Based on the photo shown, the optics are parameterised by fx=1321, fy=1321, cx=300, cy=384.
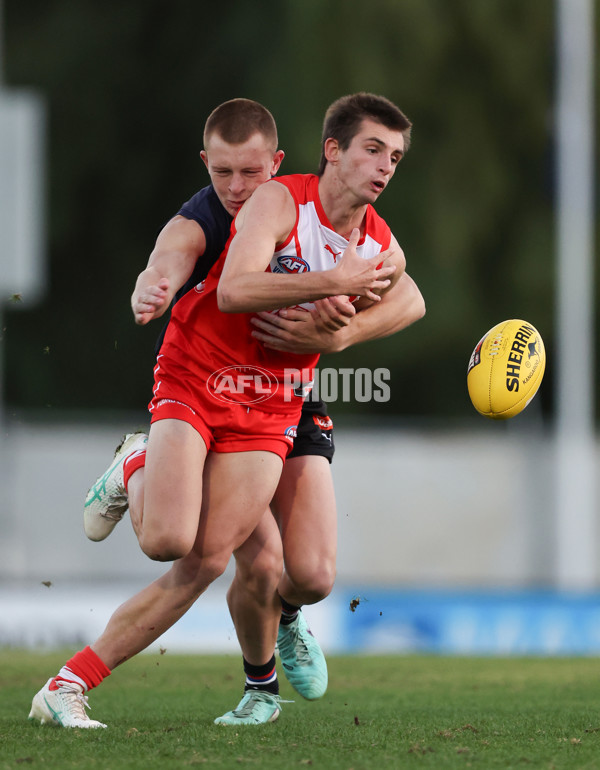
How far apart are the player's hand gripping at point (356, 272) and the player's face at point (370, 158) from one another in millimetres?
203

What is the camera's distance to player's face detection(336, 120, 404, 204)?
219 inches

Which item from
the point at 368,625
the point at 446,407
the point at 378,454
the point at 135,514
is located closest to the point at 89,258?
the point at 446,407

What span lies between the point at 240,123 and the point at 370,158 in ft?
2.14

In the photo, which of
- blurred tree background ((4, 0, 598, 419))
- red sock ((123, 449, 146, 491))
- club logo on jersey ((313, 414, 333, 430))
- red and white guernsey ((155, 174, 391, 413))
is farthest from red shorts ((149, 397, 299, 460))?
blurred tree background ((4, 0, 598, 419))

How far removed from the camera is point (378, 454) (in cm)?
1512

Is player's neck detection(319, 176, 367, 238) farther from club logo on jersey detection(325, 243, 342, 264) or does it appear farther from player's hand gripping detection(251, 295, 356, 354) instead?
player's hand gripping detection(251, 295, 356, 354)

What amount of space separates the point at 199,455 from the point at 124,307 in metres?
18.6

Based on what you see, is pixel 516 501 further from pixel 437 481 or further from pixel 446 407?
pixel 446 407

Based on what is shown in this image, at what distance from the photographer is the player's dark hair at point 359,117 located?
5594 mm

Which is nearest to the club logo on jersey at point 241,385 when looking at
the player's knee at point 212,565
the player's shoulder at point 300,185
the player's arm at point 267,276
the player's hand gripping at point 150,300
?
the player's arm at point 267,276

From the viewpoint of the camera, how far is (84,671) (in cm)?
547

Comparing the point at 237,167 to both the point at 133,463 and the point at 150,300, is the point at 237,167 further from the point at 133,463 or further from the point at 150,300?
the point at 133,463

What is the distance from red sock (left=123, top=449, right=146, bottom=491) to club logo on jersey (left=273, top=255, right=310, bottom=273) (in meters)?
1.02

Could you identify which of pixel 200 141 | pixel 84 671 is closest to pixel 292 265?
pixel 84 671
